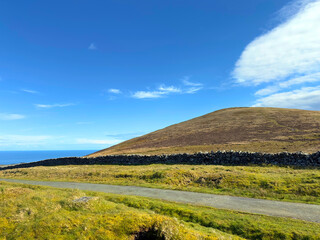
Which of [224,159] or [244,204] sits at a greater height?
[224,159]

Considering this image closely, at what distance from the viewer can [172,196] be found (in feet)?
54.3

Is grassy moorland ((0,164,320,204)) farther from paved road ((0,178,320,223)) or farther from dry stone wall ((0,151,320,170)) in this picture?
dry stone wall ((0,151,320,170))

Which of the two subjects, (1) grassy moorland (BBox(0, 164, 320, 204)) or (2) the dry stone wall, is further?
(2) the dry stone wall

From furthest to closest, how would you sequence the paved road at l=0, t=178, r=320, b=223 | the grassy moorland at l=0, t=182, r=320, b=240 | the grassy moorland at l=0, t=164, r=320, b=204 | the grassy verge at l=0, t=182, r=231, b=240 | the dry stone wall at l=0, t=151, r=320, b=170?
the dry stone wall at l=0, t=151, r=320, b=170 → the grassy moorland at l=0, t=164, r=320, b=204 → the paved road at l=0, t=178, r=320, b=223 → the grassy moorland at l=0, t=182, r=320, b=240 → the grassy verge at l=0, t=182, r=231, b=240

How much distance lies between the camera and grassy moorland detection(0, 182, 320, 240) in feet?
25.5

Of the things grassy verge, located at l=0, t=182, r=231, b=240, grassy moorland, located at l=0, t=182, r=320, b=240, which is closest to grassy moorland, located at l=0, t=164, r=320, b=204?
grassy moorland, located at l=0, t=182, r=320, b=240

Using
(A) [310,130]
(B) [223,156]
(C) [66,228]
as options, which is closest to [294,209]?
(C) [66,228]

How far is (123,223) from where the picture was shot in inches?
324

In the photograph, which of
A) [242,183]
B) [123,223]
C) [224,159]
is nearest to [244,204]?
[242,183]

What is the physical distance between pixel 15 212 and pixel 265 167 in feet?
88.2

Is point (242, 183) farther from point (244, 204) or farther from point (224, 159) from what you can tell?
point (224, 159)

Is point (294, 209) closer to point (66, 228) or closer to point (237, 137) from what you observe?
point (66, 228)

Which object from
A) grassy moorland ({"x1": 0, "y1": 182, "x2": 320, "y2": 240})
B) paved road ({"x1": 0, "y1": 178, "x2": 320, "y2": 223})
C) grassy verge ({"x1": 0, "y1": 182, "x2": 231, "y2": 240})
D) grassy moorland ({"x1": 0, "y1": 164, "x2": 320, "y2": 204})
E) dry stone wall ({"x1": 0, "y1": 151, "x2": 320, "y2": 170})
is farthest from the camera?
dry stone wall ({"x1": 0, "y1": 151, "x2": 320, "y2": 170})

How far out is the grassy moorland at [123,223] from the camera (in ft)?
25.5
